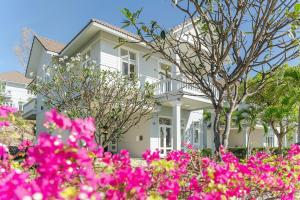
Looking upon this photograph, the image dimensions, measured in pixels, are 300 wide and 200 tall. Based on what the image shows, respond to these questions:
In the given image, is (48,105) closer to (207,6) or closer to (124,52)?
(124,52)

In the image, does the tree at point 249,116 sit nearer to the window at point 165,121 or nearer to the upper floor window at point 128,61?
the window at point 165,121

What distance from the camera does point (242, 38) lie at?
582cm

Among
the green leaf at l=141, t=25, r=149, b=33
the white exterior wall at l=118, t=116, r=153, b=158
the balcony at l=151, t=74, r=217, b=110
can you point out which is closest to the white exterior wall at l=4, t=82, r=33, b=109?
the white exterior wall at l=118, t=116, r=153, b=158

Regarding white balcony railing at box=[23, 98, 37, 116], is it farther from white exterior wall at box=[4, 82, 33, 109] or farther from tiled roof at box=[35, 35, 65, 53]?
white exterior wall at box=[4, 82, 33, 109]

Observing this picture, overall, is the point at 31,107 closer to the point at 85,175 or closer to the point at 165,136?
the point at 165,136

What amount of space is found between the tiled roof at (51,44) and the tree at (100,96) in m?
10.8

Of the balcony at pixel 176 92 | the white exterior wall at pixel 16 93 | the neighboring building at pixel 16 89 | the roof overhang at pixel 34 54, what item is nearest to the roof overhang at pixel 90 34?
the balcony at pixel 176 92

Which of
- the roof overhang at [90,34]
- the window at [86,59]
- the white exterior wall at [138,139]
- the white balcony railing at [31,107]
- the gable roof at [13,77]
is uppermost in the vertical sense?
the gable roof at [13,77]

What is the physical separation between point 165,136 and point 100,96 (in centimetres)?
1051

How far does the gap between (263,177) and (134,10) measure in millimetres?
3355

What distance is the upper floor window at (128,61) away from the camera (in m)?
20.0

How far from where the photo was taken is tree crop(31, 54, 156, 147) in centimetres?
1177

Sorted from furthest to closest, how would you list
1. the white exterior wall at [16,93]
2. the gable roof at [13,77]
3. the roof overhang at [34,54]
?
the gable roof at [13,77]
the white exterior wall at [16,93]
the roof overhang at [34,54]

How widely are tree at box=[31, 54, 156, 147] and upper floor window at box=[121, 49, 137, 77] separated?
18.0 feet
